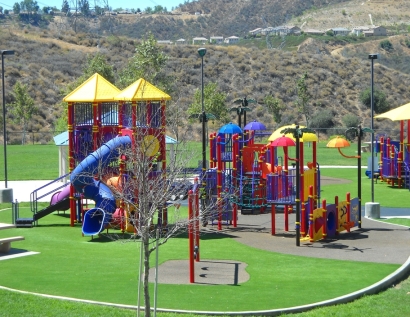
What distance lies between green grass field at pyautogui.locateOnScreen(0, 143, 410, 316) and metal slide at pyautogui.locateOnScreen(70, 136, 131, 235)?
2.29 feet

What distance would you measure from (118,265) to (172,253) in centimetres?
219

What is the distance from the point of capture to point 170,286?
55.5 feet

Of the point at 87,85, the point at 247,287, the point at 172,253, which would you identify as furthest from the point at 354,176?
the point at 247,287

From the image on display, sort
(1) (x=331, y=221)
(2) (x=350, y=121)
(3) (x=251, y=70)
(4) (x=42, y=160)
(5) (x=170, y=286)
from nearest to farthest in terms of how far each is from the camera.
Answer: (5) (x=170, y=286), (1) (x=331, y=221), (4) (x=42, y=160), (2) (x=350, y=121), (3) (x=251, y=70)

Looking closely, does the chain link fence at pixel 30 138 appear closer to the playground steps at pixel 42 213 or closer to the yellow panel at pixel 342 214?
the playground steps at pixel 42 213

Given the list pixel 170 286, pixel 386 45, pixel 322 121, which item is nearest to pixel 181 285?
pixel 170 286

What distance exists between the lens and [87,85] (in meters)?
26.9

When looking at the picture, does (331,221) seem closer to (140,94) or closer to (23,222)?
(140,94)

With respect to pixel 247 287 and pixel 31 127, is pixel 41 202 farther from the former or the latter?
pixel 31 127

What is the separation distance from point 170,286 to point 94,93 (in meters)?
10.9

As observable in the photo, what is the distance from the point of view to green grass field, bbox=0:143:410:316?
15.1 metres

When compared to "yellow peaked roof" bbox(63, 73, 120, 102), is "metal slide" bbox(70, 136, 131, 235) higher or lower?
lower

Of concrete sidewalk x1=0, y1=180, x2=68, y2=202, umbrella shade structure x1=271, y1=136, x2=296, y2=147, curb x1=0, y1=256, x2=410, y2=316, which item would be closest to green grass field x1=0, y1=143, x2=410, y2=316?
curb x1=0, y1=256, x2=410, y2=316

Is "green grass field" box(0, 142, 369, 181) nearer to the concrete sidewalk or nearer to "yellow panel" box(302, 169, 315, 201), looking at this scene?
the concrete sidewalk
